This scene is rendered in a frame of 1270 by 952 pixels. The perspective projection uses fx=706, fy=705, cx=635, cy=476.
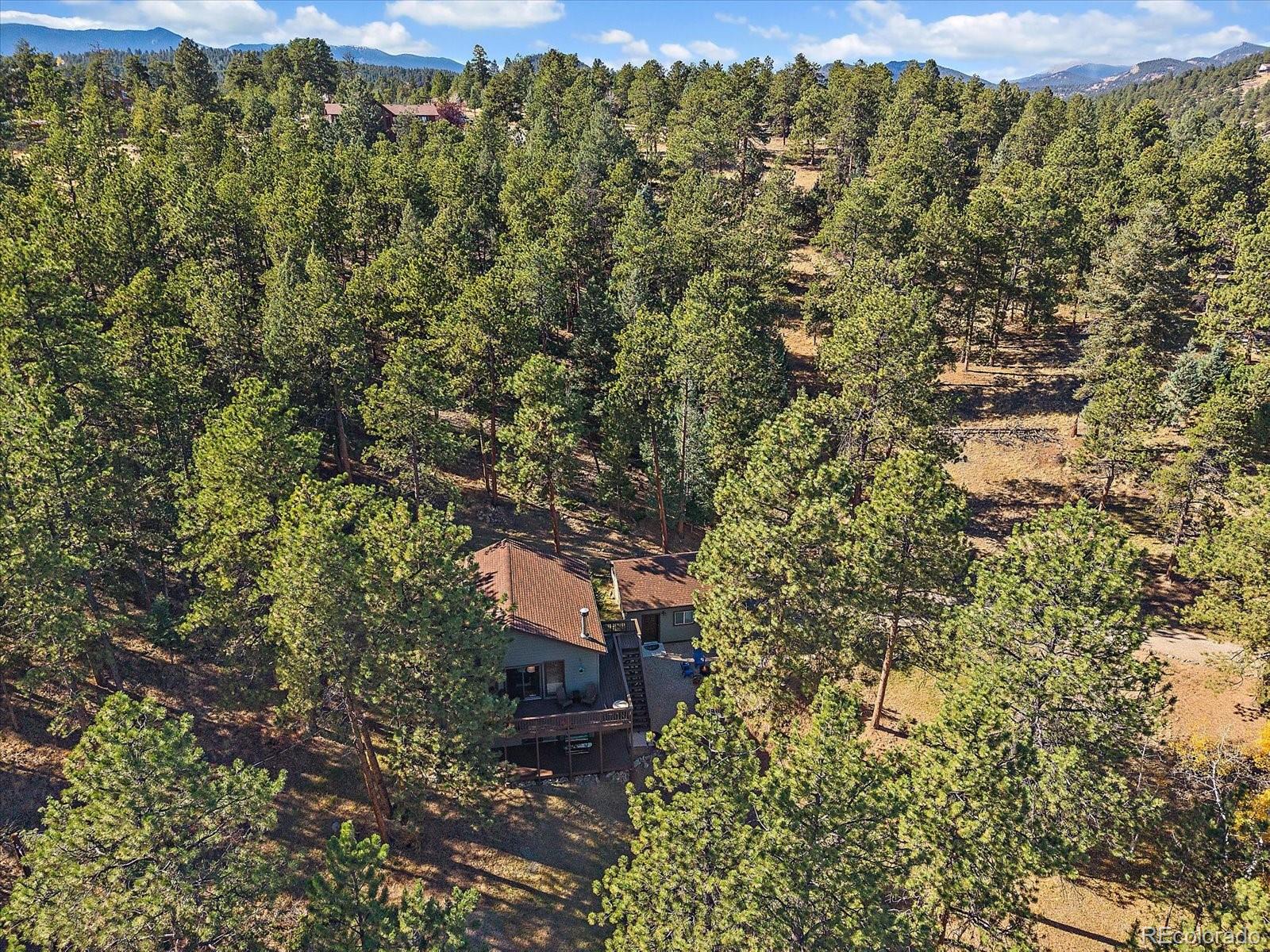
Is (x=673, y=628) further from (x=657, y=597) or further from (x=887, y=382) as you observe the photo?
(x=887, y=382)

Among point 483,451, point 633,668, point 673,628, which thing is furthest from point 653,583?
point 483,451

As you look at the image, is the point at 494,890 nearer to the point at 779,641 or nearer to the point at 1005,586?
the point at 779,641

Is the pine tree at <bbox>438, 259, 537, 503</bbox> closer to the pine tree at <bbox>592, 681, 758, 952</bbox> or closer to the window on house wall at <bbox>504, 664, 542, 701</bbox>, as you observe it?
the window on house wall at <bbox>504, 664, 542, 701</bbox>

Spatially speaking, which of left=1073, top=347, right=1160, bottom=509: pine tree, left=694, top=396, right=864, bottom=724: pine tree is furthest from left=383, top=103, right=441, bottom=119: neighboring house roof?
left=694, top=396, right=864, bottom=724: pine tree

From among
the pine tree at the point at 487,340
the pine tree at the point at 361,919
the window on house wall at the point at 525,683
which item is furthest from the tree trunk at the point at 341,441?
the pine tree at the point at 361,919

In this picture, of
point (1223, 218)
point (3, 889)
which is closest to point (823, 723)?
point (3, 889)

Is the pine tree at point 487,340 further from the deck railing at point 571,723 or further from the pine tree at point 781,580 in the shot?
the pine tree at point 781,580
